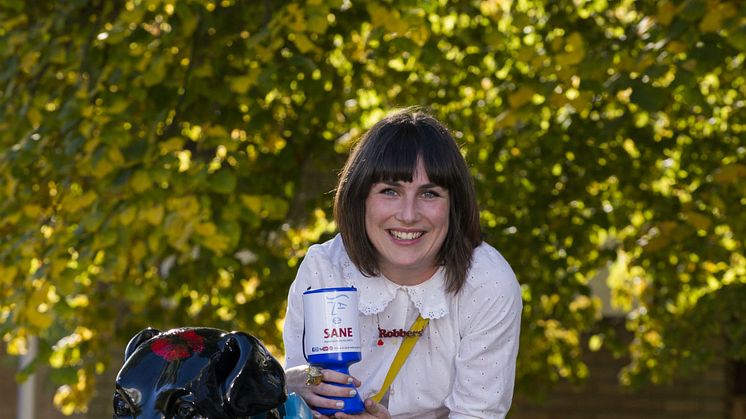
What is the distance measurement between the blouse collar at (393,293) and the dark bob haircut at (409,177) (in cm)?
2

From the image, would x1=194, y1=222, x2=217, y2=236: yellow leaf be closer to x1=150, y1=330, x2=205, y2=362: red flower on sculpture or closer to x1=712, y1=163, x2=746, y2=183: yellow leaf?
x1=712, y1=163, x2=746, y2=183: yellow leaf

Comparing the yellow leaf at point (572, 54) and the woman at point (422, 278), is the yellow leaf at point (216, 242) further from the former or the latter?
the woman at point (422, 278)

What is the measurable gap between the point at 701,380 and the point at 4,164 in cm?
549

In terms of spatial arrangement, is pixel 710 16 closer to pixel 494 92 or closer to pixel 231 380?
pixel 494 92

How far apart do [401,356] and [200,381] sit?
918 mm

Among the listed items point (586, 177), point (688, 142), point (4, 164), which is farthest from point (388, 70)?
point (4, 164)

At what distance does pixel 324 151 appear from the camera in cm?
635

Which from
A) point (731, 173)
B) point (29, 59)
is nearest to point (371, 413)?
point (731, 173)

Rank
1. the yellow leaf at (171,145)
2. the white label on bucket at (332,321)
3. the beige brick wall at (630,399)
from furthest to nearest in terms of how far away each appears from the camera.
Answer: the beige brick wall at (630,399) < the yellow leaf at (171,145) < the white label on bucket at (332,321)

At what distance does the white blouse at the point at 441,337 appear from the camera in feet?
10.5

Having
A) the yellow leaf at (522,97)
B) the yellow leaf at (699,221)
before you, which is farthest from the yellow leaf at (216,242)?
the yellow leaf at (699,221)

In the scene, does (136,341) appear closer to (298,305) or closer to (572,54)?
(298,305)

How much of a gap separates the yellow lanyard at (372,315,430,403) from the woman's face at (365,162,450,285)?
0.51ft

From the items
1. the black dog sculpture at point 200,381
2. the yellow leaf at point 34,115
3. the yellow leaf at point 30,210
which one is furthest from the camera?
the yellow leaf at point 34,115
